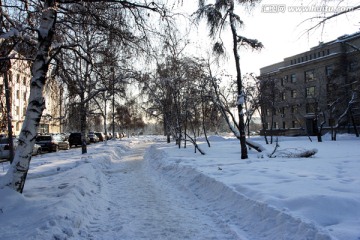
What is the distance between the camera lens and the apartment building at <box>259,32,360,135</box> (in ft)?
136

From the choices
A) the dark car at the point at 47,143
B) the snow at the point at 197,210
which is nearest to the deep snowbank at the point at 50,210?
the snow at the point at 197,210

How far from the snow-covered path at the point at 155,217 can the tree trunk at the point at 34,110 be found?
1932mm

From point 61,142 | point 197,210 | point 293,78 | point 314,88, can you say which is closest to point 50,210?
point 197,210

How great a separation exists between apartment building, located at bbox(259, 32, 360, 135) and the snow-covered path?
93.0 ft

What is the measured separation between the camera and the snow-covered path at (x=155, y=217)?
5.76m

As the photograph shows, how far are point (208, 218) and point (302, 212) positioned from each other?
6.63 feet

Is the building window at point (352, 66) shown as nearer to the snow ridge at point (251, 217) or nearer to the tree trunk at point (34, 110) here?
the snow ridge at point (251, 217)

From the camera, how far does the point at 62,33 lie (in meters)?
8.79

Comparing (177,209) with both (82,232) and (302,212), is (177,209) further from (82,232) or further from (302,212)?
(302,212)

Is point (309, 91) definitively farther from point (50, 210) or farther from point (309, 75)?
point (50, 210)

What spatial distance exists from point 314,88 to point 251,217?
56.9 meters

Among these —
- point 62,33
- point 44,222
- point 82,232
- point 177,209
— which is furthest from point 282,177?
point 62,33

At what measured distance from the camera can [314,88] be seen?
57.8 meters

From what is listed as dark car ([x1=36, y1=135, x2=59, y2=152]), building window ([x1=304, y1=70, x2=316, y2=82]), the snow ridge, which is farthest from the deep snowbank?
building window ([x1=304, y1=70, x2=316, y2=82])
